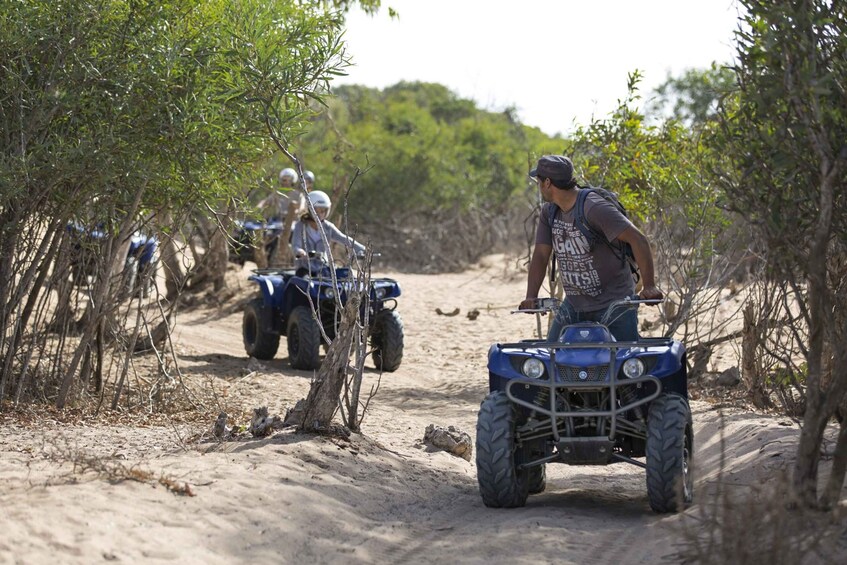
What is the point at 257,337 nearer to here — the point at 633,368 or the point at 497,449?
the point at 497,449

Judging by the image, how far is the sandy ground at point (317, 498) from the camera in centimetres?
479

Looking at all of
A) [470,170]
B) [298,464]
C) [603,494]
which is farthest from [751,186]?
[470,170]

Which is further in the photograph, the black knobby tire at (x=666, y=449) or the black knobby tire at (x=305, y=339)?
the black knobby tire at (x=305, y=339)

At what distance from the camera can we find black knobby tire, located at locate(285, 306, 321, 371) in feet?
36.1

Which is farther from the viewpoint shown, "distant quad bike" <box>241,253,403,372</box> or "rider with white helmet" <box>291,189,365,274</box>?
"distant quad bike" <box>241,253,403,372</box>

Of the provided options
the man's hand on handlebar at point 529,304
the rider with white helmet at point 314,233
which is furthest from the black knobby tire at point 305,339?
the man's hand on handlebar at point 529,304

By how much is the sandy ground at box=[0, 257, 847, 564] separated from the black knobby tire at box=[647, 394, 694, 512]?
4.8 inches

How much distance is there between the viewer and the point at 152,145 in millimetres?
7770

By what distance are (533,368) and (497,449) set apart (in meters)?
0.40

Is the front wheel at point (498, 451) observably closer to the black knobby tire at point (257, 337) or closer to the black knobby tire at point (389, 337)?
the black knobby tire at point (389, 337)

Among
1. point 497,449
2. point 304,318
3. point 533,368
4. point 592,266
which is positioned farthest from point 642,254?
point 304,318

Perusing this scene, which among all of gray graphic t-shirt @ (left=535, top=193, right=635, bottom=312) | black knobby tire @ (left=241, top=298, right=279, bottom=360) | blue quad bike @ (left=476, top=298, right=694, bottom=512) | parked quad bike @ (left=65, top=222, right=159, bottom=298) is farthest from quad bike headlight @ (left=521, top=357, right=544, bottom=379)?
black knobby tire @ (left=241, top=298, right=279, bottom=360)

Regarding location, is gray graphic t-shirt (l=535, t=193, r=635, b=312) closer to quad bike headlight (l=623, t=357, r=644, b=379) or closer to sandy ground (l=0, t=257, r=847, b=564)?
quad bike headlight (l=623, t=357, r=644, b=379)

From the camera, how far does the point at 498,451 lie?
5.50 meters
